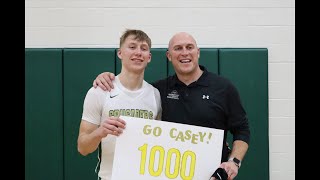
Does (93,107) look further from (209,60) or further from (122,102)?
(209,60)

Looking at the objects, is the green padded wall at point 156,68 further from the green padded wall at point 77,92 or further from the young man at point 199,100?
the young man at point 199,100

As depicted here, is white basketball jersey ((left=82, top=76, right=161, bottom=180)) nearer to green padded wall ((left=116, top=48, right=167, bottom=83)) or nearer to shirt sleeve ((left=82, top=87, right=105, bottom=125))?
shirt sleeve ((left=82, top=87, right=105, bottom=125))

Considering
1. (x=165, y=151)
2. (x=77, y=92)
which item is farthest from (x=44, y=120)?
(x=165, y=151)

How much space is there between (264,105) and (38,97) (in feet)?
6.96

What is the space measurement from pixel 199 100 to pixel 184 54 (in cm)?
29

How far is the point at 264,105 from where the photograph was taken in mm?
3100

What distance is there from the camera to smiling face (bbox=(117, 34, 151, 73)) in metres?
1.86

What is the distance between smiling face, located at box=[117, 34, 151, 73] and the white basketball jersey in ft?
0.42

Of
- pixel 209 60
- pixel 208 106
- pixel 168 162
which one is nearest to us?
pixel 168 162

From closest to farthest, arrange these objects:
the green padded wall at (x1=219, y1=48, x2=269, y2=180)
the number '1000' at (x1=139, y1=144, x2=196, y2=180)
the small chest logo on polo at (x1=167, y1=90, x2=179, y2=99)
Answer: the number '1000' at (x1=139, y1=144, x2=196, y2=180), the small chest logo on polo at (x1=167, y1=90, x2=179, y2=99), the green padded wall at (x1=219, y1=48, x2=269, y2=180)

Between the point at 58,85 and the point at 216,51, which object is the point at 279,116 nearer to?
the point at 216,51

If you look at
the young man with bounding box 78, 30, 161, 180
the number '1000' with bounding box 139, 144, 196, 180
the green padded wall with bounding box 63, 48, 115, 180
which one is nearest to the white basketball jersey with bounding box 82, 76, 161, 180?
the young man with bounding box 78, 30, 161, 180

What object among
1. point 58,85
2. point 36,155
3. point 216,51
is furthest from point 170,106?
point 36,155

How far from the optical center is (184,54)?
1960mm
